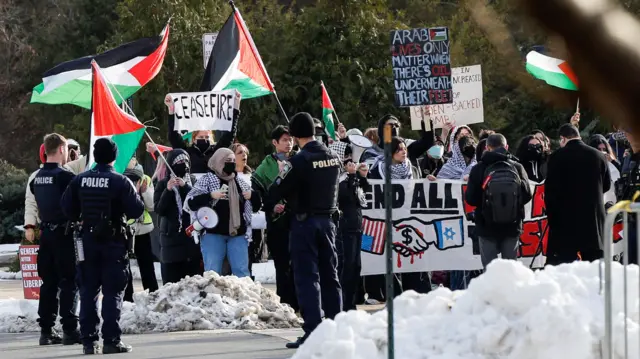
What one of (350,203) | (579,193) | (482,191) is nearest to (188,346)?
(350,203)

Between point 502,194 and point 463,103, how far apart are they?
496 centimetres

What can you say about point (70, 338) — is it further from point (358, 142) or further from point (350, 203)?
point (358, 142)

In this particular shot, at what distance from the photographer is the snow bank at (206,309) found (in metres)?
12.2

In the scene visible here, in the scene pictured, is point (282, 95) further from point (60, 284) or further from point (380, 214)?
point (60, 284)

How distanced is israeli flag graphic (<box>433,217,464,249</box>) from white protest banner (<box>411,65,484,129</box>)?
200 centimetres

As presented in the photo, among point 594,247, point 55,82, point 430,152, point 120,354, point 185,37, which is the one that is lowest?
point 120,354

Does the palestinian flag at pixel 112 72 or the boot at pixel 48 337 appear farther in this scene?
the palestinian flag at pixel 112 72

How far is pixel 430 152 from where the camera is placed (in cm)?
1481

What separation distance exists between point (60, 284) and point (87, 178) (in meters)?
1.32

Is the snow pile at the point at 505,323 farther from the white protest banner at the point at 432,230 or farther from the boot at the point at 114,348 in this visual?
the white protest banner at the point at 432,230

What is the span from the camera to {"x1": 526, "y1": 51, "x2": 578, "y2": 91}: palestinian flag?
473 centimetres

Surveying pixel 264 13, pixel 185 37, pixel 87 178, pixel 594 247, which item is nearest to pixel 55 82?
pixel 87 178

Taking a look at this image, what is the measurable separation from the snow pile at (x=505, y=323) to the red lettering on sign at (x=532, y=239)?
6.09 meters

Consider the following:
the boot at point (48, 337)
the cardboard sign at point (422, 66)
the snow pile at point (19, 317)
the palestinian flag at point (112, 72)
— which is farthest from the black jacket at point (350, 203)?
the palestinian flag at point (112, 72)
